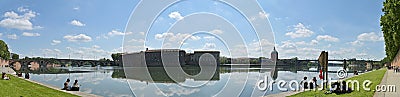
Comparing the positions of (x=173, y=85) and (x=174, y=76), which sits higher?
(x=174, y=76)

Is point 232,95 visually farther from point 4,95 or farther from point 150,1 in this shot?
point 4,95

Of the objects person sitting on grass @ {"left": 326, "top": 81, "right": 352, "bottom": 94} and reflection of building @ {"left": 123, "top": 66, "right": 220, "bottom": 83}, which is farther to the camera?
reflection of building @ {"left": 123, "top": 66, "right": 220, "bottom": 83}

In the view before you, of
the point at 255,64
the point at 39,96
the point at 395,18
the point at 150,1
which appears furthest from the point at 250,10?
the point at 255,64

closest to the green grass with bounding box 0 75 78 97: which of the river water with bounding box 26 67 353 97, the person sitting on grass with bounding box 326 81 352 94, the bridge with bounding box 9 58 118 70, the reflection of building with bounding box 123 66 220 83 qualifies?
the river water with bounding box 26 67 353 97

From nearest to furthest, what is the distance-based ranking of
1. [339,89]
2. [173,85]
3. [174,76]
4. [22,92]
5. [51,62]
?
[22,92], [339,89], [173,85], [174,76], [51,62]

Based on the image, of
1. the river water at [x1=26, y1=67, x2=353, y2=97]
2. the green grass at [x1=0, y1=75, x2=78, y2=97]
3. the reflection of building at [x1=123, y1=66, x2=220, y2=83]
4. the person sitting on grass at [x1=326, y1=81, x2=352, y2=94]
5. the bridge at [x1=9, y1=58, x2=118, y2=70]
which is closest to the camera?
the green grass at [x1=0, y1=75, x2=78, y2=97]

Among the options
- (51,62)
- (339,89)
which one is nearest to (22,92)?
(339,89)

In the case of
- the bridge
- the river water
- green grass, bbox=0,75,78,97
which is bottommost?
the river water

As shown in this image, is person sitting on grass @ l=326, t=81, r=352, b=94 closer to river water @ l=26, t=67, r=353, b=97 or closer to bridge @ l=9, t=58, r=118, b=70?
river water @ l=26, t=67, r=353, b=97

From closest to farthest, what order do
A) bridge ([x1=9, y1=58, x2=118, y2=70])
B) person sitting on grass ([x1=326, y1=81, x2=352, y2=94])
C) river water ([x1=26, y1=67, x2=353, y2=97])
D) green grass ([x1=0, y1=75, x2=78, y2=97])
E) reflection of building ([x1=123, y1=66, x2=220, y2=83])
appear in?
green grass ([x1=0, y1=75, x2=78, y2=97]), person sitting on grass ([x1=326, y1=81, x2=352, y2=94]), river water ([x1=26, y1=67, x2=353, y2=97]), reflection of building ([x1=123, y1=66, x2=220, y2=83]), bridge ([x1=9, y1=58, x2=118, y2=70])

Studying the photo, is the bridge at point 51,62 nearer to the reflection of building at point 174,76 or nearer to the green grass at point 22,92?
the reflection of building at point 174,76

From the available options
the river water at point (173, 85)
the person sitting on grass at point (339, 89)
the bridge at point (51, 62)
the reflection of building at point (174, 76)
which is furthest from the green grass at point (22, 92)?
the bridge at point (51, 62)

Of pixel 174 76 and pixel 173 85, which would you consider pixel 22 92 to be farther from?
pixel 174 76

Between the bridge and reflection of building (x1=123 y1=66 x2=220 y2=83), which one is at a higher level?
the bridge
